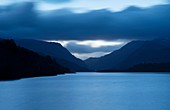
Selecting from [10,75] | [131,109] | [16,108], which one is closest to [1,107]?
[16,108]

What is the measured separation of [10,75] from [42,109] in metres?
137

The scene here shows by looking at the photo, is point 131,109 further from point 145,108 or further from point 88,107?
point 88,107

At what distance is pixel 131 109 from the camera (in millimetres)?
57750

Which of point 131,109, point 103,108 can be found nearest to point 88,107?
point 103,108

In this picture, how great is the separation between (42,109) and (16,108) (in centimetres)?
396

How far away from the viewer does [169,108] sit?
58.7 meters

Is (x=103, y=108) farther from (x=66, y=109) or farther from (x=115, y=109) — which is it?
(x=66, y=109)

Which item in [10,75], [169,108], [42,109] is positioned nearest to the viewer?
[42,109]

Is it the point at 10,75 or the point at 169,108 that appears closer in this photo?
the point at 169,108

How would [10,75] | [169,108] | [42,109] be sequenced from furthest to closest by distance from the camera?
[10,75], [169,108], [42,109]

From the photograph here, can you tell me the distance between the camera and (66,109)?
185 feet

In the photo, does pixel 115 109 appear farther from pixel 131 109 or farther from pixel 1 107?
pixel 1 107

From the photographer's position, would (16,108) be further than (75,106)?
No

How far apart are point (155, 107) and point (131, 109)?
481 centimetres
